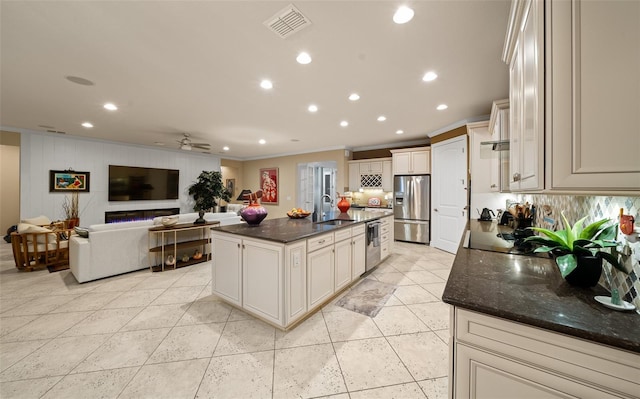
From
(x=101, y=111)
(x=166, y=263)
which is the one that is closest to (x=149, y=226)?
(x=166, y=263)

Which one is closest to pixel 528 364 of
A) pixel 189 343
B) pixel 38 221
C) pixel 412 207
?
pixel 189 343

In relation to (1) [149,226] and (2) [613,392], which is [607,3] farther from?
(1) [149,226]

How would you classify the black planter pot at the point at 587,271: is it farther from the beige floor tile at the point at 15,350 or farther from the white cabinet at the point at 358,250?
the beige floor tile at the point at 15,350

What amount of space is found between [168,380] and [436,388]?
5.78 feet

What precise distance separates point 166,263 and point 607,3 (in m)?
4.77

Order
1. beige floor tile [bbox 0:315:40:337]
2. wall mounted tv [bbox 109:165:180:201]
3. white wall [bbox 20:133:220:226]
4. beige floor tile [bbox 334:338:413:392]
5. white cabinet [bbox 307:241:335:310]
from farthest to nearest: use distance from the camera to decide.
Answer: wall mounted tv [bbox 109:165:180:201] → white wall [bbox 20:133:220:226] → white cabinet [bbox 307:241:335:310] → beige floor tile [bbox 0:315:40:337] → beige floor tile [bbox 334:338:413:392]

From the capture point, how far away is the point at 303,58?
7.16 feet

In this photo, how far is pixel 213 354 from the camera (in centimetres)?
177

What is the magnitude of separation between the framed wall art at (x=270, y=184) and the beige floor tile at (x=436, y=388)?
6.94 m

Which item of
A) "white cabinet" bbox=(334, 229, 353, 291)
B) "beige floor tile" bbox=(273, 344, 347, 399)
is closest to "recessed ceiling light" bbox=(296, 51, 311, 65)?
"white cabinet" bbox=(334, 229, 353, 291)

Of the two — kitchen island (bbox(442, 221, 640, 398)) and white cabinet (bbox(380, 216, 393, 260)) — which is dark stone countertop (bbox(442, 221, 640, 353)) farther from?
white cabinet (bbox(380, 216, 393, 260))

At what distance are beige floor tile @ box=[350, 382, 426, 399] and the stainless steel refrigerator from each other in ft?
13.6

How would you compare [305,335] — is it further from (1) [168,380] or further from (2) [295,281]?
(1) [168,380]

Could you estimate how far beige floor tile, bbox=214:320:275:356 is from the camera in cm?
183
